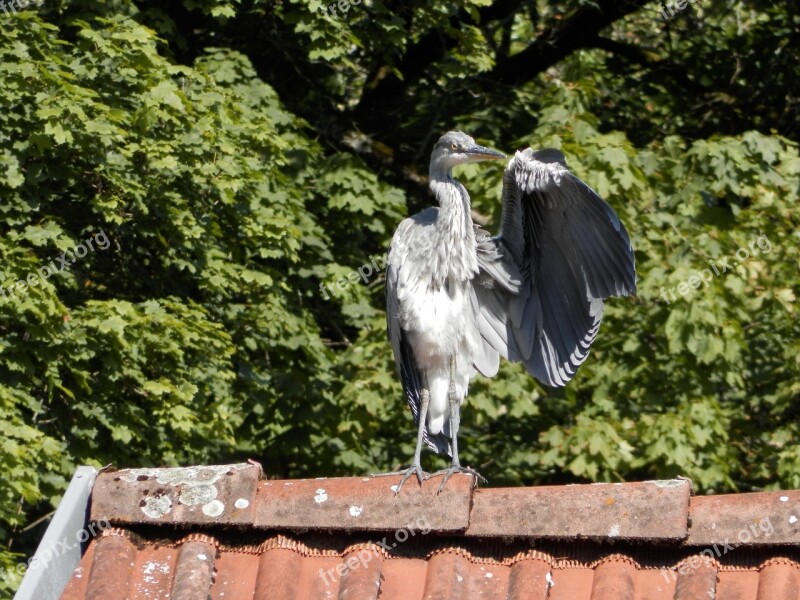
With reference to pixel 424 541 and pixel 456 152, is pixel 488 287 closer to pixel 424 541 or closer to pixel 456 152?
pixel 456 152

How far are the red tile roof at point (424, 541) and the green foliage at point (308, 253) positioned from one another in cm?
285

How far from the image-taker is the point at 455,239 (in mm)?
5375

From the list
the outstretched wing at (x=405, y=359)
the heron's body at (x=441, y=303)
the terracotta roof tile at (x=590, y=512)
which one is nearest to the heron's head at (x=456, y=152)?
the heron's body at (x=441, y=303)

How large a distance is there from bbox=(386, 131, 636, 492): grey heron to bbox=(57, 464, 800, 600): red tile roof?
1.51m

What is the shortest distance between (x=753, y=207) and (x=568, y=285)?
457cm


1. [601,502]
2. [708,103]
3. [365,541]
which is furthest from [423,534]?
[708,103]

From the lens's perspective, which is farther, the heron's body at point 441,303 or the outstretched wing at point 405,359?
the outstretched wing at point 405,359

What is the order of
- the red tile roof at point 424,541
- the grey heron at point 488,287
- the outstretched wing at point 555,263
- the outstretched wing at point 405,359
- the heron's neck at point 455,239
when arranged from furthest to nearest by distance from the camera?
the outstretched wing at point 405,359 < the heron's neck at point 455,239 < the grey heron at point 488,287 < the outstretched wing at point 555,263 < the red tile roof at point 424,541

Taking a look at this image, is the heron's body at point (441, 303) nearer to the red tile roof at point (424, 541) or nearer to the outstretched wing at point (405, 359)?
the outstretched wing at point (405, 359)

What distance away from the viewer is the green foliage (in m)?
7.24

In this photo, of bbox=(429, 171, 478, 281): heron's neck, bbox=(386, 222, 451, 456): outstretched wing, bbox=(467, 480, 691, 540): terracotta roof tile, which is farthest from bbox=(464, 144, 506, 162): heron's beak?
bbox=(467, 480, 691, 540): terracotta roof tile

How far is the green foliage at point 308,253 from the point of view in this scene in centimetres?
724

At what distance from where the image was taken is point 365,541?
3498 mm

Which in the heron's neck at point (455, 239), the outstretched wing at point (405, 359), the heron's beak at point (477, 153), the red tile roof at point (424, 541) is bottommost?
the red tile roof at point (424, 541)
